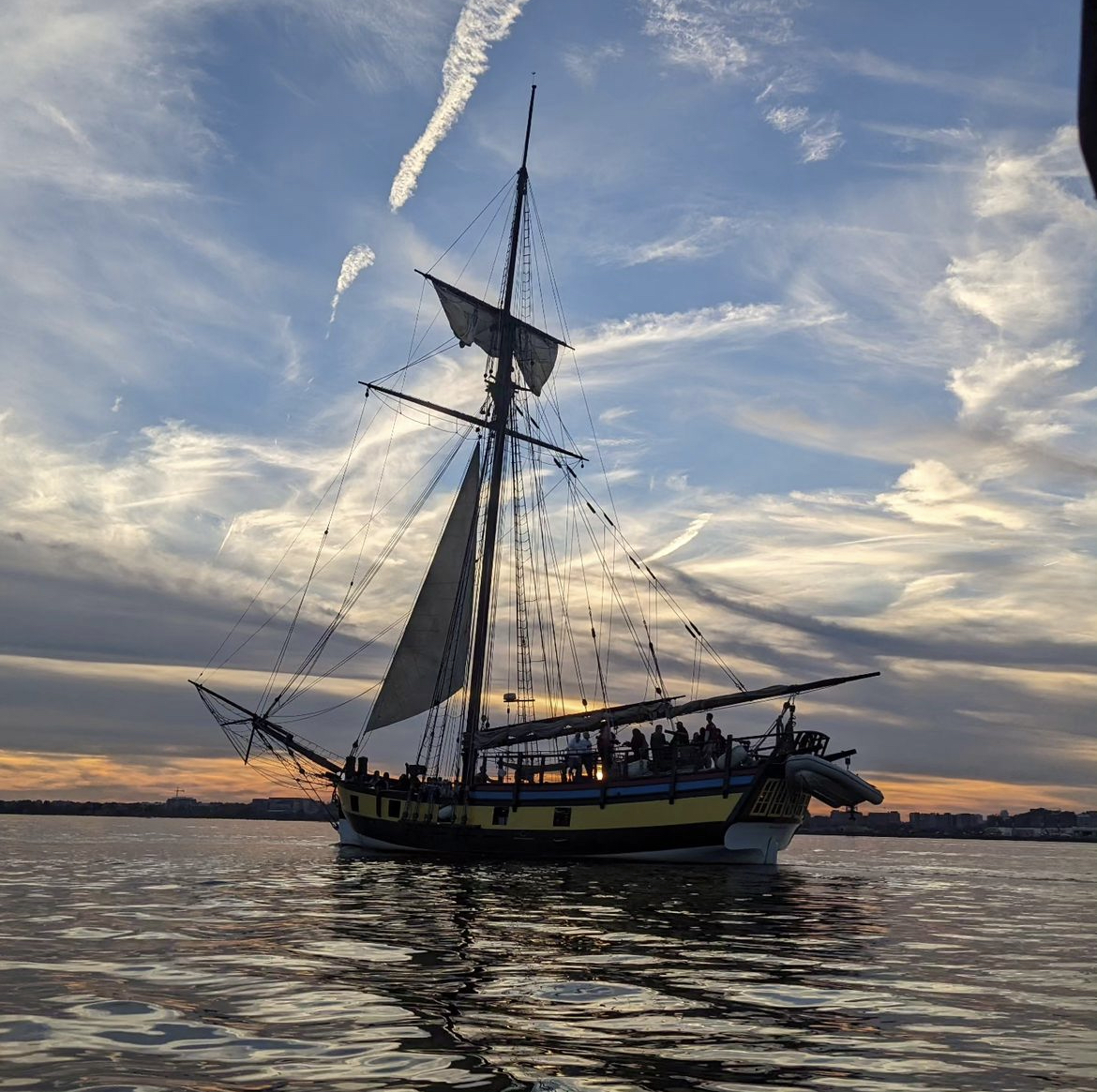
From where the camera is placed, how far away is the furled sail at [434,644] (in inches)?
1960

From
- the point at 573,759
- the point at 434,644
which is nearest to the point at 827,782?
the point at 573,759

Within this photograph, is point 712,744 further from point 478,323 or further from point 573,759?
point 478,323

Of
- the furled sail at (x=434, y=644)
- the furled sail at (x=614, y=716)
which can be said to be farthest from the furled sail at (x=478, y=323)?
the furled sail at (x=614, y=716)

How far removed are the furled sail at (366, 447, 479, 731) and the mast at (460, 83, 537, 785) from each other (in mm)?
829

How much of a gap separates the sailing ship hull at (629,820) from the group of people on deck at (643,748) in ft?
4.43

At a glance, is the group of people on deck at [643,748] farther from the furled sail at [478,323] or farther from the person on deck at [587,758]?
the furled sail at [478,323]

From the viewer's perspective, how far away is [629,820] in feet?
130

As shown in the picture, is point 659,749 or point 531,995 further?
point 659,749

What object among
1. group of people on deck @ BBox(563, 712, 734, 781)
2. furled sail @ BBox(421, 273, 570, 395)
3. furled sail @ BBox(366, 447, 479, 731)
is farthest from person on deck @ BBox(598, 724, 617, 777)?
furled sail @ BBox(421, 273, 570, 395)

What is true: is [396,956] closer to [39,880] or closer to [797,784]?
[39,880]

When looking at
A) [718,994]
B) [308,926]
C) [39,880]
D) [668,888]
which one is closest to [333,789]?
[39,880]

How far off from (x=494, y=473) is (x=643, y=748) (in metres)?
17.1

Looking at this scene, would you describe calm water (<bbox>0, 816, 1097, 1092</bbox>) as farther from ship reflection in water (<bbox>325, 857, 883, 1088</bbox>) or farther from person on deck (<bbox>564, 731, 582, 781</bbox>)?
person on deck (<bbox>564, 731, 582, 781</bbox>)

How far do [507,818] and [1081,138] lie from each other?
41.6 metres
